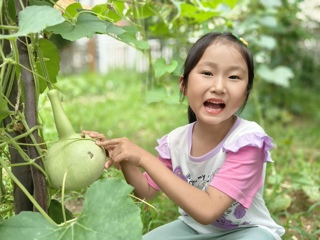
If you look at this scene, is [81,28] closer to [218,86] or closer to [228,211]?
[218,86]

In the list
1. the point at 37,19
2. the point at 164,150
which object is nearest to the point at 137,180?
the point at 164,150

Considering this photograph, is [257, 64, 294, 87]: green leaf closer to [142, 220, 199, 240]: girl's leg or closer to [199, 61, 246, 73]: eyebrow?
[142, 220, 199, 240]: girl's leg

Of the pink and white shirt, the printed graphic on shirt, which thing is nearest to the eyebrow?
the pink and white shirt

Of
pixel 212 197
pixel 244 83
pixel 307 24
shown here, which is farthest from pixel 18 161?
pixel 307 24

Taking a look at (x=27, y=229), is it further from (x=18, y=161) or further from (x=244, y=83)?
(x=244, y=83)

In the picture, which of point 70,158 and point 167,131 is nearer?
point 70,158

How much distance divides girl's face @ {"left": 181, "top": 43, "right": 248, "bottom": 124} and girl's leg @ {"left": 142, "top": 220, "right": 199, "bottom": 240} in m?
0.37

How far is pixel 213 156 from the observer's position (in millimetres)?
1388

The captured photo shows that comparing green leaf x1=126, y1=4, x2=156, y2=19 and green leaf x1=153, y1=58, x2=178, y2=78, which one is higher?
green leaf x1=126, y1=4, x2=156, y2=19

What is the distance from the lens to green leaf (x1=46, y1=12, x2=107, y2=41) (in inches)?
41.4

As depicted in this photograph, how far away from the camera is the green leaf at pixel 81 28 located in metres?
1.05

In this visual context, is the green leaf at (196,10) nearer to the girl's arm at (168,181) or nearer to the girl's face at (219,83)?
the girl's face at (219,83)

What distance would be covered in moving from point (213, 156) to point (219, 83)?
8.7 inches

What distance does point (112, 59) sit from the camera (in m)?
9.22
